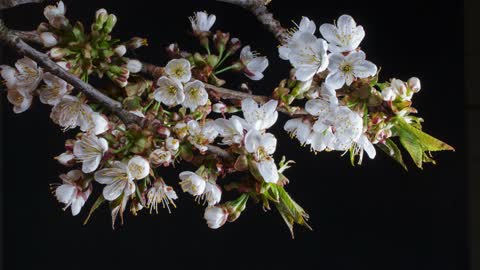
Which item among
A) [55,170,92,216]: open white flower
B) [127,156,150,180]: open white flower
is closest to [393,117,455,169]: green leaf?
[127,156,150,180]: open white flower

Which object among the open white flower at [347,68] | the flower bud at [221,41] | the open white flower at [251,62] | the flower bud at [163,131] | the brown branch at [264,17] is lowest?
the flower bud at [163,131]

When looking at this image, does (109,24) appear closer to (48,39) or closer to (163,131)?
(48,39)

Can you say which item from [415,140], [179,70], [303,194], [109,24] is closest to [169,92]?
[179,70]

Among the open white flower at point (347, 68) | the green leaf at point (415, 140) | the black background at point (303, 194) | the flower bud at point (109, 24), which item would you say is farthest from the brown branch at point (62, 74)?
the black background at point (303, 194)

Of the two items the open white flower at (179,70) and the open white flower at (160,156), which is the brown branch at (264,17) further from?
the open white flower at (160,156)

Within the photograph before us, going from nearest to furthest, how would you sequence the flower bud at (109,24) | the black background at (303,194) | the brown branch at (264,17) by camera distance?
the flower bud at (109,24) < the brown branch at (264,17) < the black background at (303,194)
